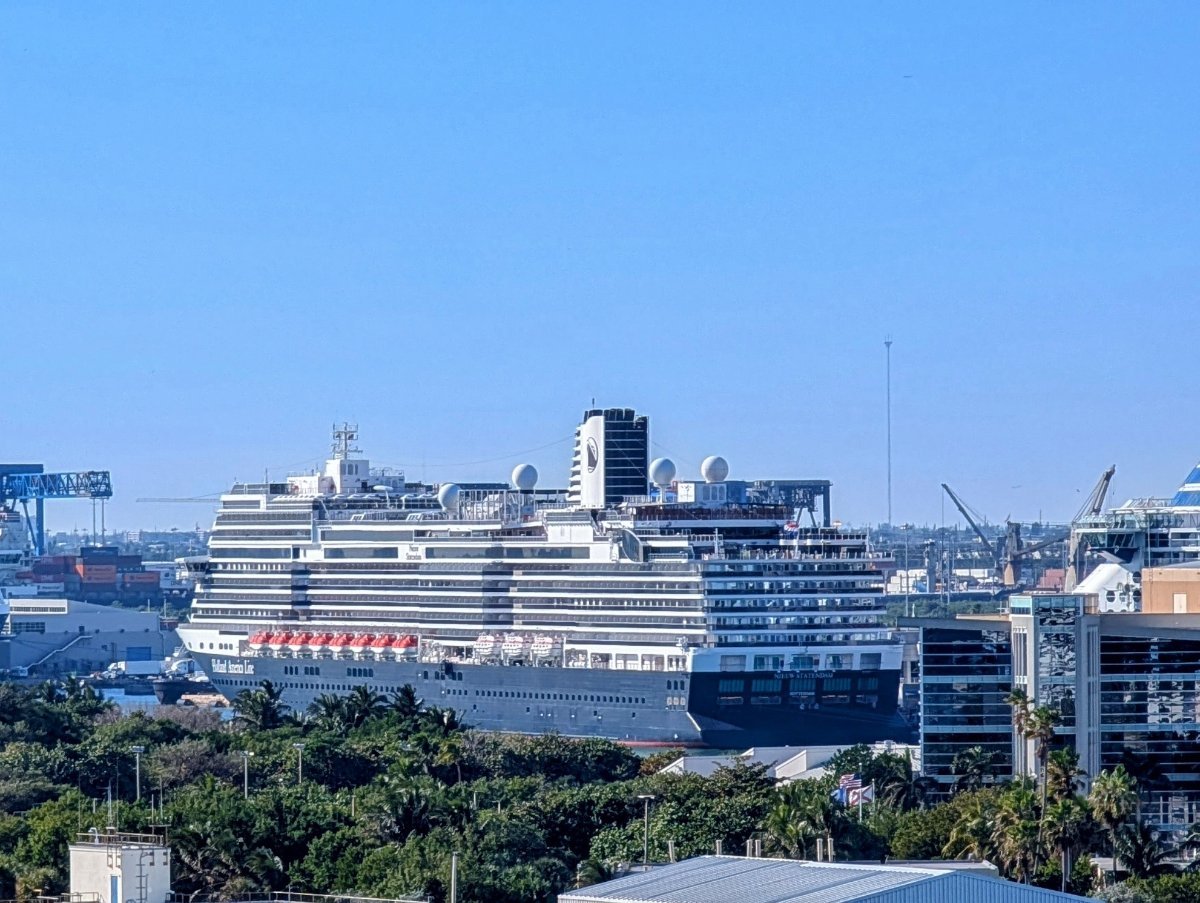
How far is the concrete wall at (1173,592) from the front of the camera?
274 ft

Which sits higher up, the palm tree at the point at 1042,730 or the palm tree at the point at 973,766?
the palm tree at the point at 1042,730

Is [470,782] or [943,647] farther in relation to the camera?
[470,782]

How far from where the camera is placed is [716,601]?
12650 cm

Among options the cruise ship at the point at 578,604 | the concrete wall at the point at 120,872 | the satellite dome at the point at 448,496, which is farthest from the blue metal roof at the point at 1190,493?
the concrete wall at the point at 120,872

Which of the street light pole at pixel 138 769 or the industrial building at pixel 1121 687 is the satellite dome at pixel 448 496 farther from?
the industrial building at pixel 1121 687

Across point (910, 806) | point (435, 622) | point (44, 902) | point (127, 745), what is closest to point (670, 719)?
point (435, 622)

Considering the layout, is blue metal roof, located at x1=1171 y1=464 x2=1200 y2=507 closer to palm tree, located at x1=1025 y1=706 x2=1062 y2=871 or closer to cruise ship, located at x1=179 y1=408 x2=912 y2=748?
cruise ship, located at x1=179 y1=408 x2=912 y2=748

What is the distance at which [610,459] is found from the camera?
142250mm

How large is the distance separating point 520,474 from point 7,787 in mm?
68743

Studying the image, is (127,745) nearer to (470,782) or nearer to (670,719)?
(470,782)

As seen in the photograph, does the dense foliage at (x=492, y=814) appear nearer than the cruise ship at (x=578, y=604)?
Yes

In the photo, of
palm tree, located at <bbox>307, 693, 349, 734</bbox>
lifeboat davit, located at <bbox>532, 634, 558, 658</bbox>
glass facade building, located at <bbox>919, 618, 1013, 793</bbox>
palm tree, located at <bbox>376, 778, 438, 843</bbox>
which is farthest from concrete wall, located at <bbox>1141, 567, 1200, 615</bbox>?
lifeboat davit, located at <bbox>532, 634, 558, 658</bbox>

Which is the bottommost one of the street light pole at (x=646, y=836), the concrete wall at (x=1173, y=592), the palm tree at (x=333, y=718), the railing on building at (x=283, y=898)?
the railing on building at (x=283, y=898)

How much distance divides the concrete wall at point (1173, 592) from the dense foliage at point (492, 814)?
27.6 feet
